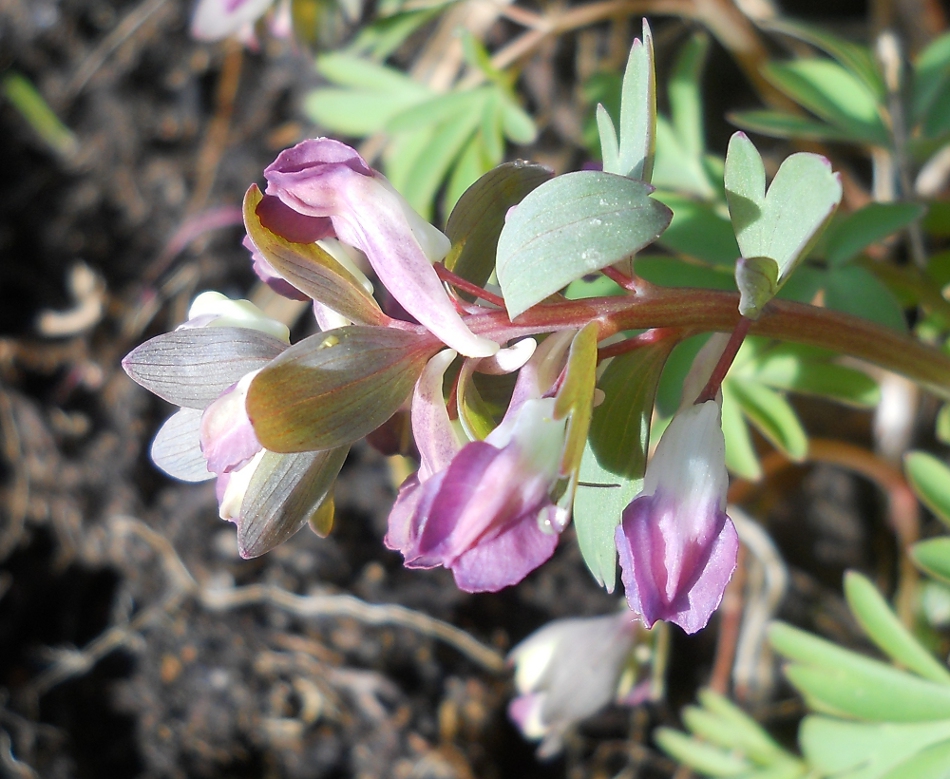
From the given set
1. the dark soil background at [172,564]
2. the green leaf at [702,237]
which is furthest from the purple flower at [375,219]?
the dark soil background at [172,564]

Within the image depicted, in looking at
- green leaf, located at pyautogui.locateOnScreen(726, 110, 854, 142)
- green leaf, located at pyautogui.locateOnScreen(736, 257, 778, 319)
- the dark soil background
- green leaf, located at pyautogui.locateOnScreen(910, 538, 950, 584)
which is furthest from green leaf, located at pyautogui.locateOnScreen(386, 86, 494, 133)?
green leaf, located at pyautogui.locateOnScreen(910, 538, 950, 584)

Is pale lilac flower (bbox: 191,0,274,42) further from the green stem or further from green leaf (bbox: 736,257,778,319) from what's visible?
green leaf (bbox: 736,257,778,319)

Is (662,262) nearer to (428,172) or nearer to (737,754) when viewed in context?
(428,172)

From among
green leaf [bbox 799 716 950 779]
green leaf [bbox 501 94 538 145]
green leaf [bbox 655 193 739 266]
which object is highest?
green leaf [bbox 501 94 538 145]

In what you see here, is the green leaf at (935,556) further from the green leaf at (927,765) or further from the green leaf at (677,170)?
the green leaf at (677,170)

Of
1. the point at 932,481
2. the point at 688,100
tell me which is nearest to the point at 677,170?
the point at 688,100

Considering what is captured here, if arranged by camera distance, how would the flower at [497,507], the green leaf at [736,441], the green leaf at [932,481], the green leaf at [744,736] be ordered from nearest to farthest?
1. the flower at [497,507]
2. the green leaf at [932,481]
3. the green leaf at [736,441]
4. the green leaf at [744,736]
